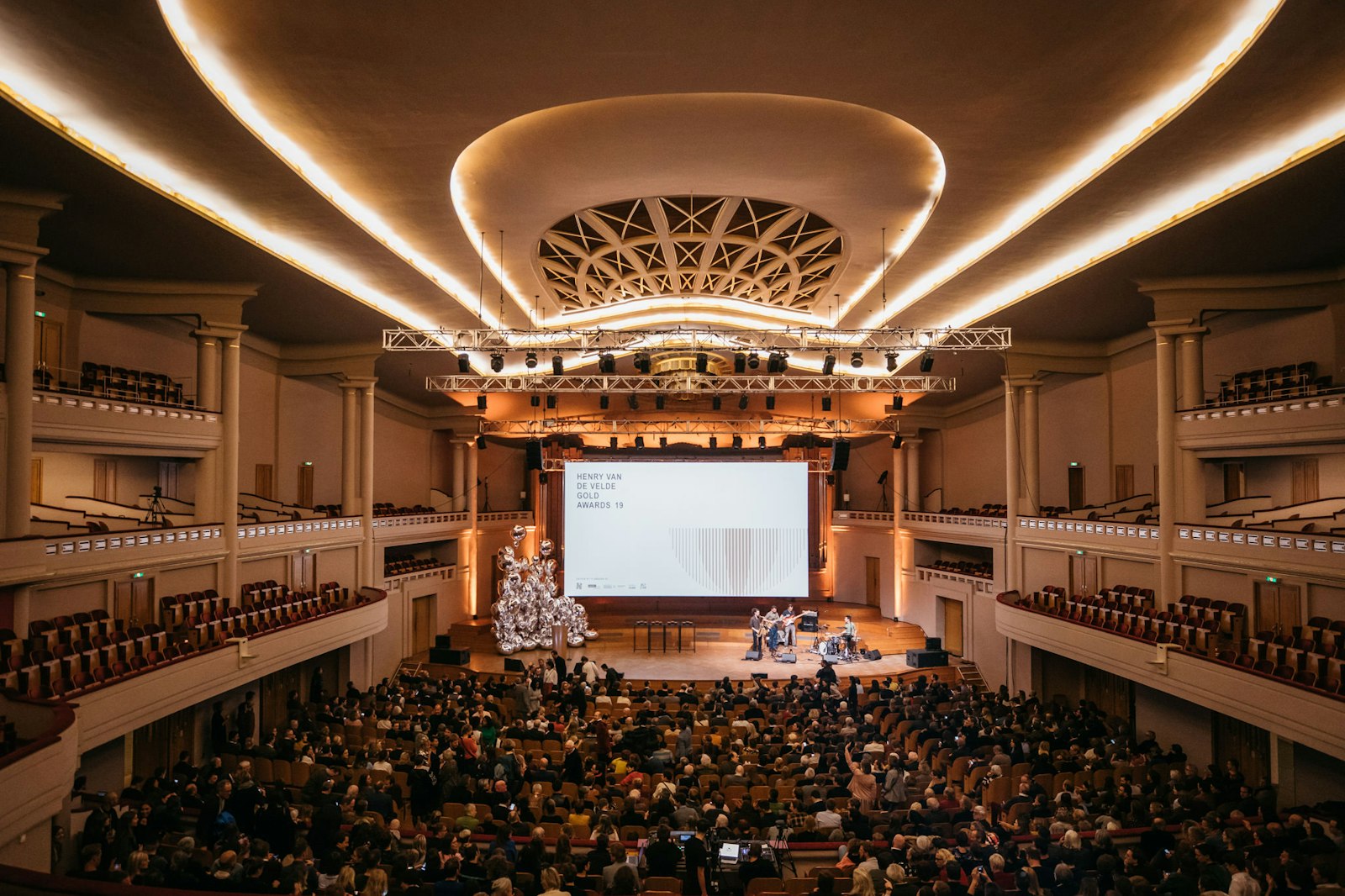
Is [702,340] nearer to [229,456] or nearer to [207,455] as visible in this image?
[229,456]

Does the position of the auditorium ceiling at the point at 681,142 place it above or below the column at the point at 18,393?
above

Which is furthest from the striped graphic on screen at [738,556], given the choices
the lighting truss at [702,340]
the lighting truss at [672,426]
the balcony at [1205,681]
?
the balcony at [1205,681]

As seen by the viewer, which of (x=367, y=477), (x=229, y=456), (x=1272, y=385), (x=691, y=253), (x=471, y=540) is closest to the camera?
(x=1272, y=385)

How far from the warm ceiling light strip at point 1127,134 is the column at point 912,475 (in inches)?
524

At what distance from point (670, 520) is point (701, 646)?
422 centimetres

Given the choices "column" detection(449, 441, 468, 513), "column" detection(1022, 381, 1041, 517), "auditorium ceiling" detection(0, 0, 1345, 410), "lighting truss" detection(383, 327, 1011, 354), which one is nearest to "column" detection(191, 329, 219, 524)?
"auditorium ceiling" detection(0, 0, 1345, 410)

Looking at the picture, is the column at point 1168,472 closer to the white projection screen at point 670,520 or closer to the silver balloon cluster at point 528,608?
the white projection screen at point 670,520

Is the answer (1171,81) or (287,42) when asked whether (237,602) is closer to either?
(287,42)

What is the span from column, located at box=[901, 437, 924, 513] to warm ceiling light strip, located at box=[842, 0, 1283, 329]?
13.3 meters

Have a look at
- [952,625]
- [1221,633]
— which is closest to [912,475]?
[952,625]

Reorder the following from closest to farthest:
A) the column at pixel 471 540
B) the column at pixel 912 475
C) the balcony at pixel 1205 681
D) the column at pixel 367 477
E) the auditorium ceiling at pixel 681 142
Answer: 1. the auditorium ceiling at pixel 681 142
2. the balcony at pixel 1205 681
3. the column at pixel 367 477
4. the column at pixel 471 540
5. the column at pixel 912 475

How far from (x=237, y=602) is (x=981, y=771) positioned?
44.3 feet

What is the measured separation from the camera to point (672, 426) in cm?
2714

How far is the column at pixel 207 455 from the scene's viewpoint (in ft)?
47.8
